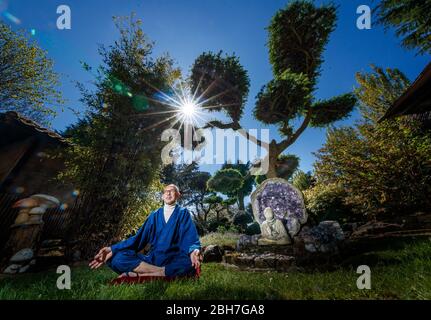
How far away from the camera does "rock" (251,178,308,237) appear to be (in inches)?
339

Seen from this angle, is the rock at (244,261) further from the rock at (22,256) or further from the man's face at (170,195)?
the rock at (22,256)

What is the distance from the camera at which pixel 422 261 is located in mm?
3883

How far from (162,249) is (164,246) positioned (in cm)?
6

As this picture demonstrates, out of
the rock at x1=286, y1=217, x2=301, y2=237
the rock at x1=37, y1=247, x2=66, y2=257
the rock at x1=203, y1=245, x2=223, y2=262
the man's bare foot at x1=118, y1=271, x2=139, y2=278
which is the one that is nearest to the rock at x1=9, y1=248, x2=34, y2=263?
the rock at x1=37, y1=247, x2=66, y2=257

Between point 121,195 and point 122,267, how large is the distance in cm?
365

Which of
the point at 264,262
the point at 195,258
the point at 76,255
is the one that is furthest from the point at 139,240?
the point at 264,262

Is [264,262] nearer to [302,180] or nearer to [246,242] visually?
[246,242]

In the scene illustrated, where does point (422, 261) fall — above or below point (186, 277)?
above

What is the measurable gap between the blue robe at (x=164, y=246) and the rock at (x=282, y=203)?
229 inches

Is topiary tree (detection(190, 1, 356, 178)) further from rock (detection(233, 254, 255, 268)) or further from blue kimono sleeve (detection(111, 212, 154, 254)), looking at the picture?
blue kimono sleeve (detection(111, 212, 154, 254))

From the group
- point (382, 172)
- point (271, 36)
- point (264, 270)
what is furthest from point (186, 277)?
point (271, 36)

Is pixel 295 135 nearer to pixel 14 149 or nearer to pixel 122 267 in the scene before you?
pixel 122 267

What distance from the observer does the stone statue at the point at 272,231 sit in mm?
8086

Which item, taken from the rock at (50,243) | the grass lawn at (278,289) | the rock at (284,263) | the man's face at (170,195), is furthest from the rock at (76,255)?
the rock at (284,263)
